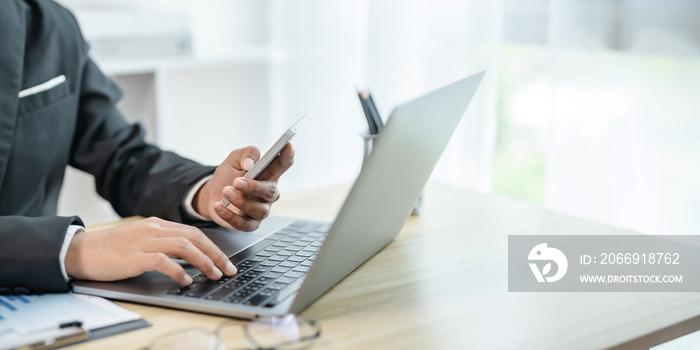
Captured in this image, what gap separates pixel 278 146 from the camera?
0.88 m

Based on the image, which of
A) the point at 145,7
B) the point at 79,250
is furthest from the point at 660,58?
the point at 145,7

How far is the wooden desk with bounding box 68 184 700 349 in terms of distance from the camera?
2.37 feet

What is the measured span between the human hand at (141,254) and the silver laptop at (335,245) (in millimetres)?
13

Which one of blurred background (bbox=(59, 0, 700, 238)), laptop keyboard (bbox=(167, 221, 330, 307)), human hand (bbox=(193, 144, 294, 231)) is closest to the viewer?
laptop keyboard (bbox=(167, 221, 330, 307))

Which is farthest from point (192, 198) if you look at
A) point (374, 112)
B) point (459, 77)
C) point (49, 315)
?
point (459, 77)

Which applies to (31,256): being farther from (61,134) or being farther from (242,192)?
(61,134)

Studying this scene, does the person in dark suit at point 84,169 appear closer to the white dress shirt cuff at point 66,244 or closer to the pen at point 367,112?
the white dress shirt cuff at point 66,244

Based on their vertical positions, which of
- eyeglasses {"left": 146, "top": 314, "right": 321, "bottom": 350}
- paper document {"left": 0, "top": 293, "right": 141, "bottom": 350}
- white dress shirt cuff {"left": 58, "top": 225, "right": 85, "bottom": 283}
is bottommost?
paper document {"left": 0, "top": 293, "right": 141, "bottom": 350}

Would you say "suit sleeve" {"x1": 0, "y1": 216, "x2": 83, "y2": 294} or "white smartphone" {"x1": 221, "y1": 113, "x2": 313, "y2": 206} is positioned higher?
"white smartphone" {"x1": 221, "y1": 113, "x2": 313, "y2": 206}

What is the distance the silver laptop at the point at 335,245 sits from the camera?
747mm

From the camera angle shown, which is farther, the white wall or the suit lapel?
the white wall

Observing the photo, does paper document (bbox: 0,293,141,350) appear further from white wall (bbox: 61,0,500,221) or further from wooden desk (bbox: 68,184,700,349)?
white wall (bbox: 61,0,500,221)

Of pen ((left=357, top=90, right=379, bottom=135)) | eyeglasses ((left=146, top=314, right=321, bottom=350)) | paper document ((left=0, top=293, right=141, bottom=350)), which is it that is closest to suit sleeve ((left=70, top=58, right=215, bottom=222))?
pen ((left=357, top=90, right=379, bottom=135))

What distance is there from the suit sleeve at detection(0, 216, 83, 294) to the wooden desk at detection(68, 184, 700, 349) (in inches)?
3.9
